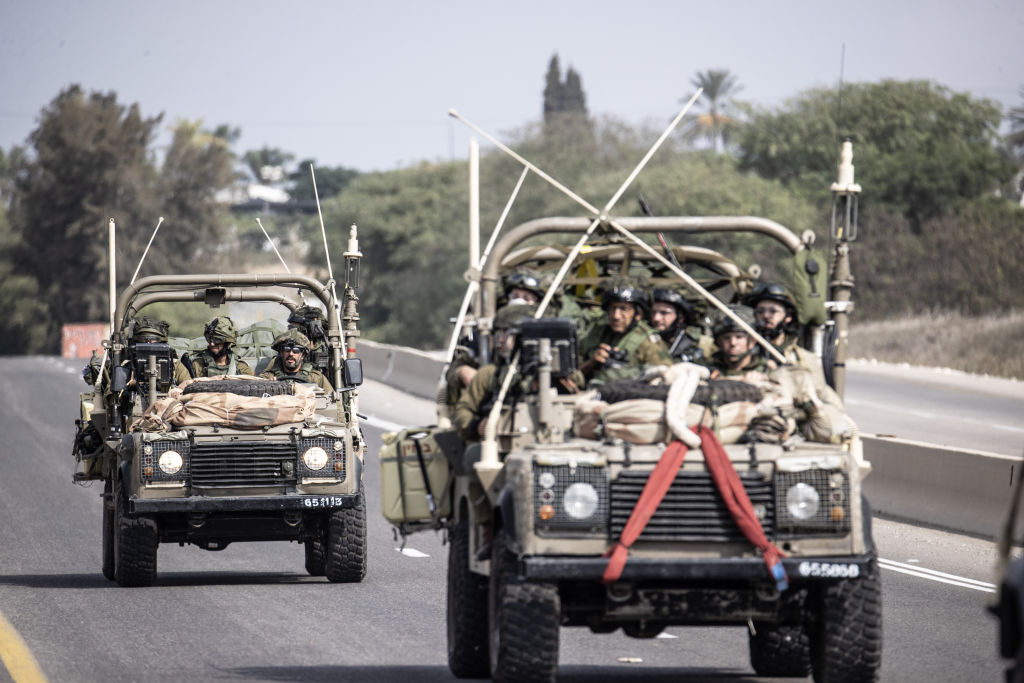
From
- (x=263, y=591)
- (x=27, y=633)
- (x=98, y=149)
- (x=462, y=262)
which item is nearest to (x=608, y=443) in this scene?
(x=27, y=633)

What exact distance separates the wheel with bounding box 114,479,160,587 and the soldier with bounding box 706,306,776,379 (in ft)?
19.0

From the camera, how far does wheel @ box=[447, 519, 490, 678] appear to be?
31.3 feet

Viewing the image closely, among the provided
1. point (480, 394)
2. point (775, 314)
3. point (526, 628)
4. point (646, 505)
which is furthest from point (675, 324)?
point (526, 628)

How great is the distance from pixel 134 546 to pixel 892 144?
2558 inches

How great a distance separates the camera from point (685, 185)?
7050 centimetres

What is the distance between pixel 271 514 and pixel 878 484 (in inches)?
280

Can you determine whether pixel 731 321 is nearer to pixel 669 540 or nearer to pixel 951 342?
pixel 669 540

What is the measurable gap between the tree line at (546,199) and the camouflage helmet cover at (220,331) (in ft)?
145

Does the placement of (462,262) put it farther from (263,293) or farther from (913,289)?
(263,293)

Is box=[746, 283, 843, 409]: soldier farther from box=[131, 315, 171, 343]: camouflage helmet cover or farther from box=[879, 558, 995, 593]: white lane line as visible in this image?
box=[131, 315, 171, 343]: camouflage helmet cover

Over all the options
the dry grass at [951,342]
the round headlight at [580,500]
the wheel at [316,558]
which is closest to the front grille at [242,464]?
the wheel at [316,558]

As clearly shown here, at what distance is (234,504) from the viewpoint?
13.8 m

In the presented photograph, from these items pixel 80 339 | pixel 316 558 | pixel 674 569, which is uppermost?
pixel 674 569

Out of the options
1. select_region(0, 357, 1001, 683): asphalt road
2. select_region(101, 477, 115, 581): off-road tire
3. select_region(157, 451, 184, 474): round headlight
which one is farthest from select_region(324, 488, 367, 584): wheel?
select_region(101, 477, 115, 581): off-road tire
